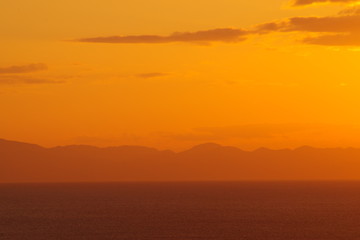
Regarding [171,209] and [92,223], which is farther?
[171,209]

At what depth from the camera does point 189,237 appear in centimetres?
12669

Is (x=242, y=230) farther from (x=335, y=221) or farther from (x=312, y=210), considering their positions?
(x=312, y=210)

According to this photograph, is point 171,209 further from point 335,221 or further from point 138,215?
point 335,221

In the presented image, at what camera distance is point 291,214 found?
180875 millimetres

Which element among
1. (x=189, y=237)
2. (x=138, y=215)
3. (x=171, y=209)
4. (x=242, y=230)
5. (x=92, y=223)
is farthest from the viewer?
(x=171, y=209)

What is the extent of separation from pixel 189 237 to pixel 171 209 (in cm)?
6901

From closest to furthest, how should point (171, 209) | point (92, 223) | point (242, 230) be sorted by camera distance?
1. point (242, 230)
2. point (92, 223)
3. point (171, 209)

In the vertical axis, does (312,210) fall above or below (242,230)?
above

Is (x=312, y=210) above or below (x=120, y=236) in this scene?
above

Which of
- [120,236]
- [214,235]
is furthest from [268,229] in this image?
[120,236]

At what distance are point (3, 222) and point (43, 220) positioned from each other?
855cm

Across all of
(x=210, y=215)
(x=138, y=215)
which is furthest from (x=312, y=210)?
(x=138, y=215)

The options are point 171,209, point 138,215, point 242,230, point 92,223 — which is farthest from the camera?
point 171,209

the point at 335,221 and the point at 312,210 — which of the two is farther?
the point at 312,210
